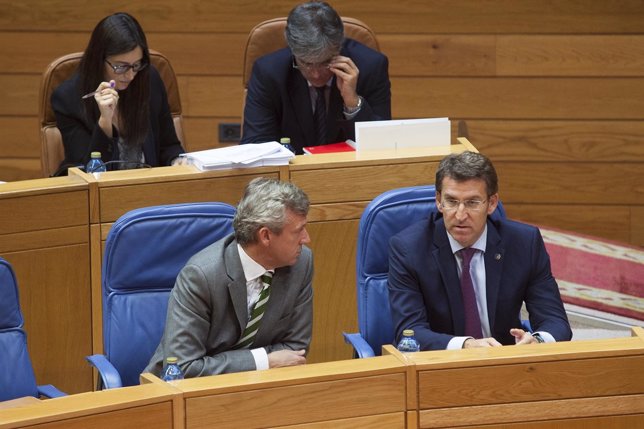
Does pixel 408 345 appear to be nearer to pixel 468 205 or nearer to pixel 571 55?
pixel 468 205

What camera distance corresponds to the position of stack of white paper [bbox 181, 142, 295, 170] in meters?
3.66

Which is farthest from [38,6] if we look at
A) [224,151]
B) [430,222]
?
[430,222]

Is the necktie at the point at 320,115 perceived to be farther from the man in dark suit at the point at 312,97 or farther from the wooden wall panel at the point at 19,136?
the wooden wall panel at the point at 19,136

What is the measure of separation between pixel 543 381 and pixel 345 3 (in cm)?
297

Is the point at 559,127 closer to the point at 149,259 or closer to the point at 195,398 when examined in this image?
the point at 149,259

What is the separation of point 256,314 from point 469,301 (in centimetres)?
59

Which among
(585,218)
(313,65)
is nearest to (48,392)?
(313,65)

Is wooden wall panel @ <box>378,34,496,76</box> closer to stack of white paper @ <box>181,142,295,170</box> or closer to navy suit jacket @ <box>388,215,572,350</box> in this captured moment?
stack of white paper @ <box>181,142,295,170</box>

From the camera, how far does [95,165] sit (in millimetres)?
3807

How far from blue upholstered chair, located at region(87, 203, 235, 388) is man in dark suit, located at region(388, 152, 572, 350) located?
21.0 inches

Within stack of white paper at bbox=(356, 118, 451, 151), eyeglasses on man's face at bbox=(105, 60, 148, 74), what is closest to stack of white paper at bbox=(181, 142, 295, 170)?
stack of white paper at bbox=(356, 118, 451, 151)

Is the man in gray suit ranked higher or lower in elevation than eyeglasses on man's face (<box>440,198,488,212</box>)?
lower

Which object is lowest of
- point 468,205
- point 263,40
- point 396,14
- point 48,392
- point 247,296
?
point 48,392

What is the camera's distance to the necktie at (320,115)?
14.0 feet
